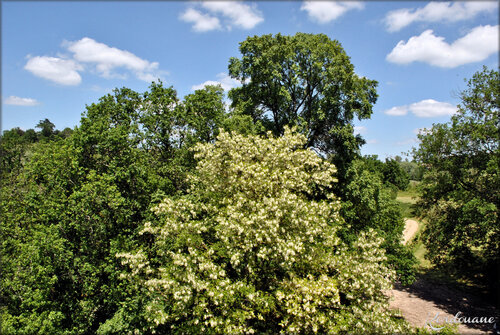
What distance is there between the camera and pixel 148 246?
16.2 meters

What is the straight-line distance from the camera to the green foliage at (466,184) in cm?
2048

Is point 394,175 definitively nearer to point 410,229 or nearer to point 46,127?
point 410,229

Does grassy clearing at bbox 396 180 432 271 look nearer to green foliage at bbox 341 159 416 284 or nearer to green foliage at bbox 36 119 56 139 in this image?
green foliage at bbox 341 159 416 284

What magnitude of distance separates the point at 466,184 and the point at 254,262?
20157 mm

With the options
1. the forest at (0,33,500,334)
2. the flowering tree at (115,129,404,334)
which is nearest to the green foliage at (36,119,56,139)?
the forest at (0,33,500,334)

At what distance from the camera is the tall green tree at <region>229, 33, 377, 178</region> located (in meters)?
24.1

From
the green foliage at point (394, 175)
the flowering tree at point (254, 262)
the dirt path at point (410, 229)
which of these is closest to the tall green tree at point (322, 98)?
the flowering tree at point (254, 262)

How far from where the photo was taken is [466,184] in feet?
74.3

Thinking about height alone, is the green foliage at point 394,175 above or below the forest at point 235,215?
above

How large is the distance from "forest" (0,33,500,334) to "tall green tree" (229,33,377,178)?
0.44ft

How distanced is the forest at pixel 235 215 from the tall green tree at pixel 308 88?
135 mm

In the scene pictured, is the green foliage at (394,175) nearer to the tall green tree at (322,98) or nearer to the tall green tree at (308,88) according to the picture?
the tall green tree at (322,98)

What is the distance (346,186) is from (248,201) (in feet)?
46.7

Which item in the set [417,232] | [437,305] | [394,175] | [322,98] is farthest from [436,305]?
[394,175]
